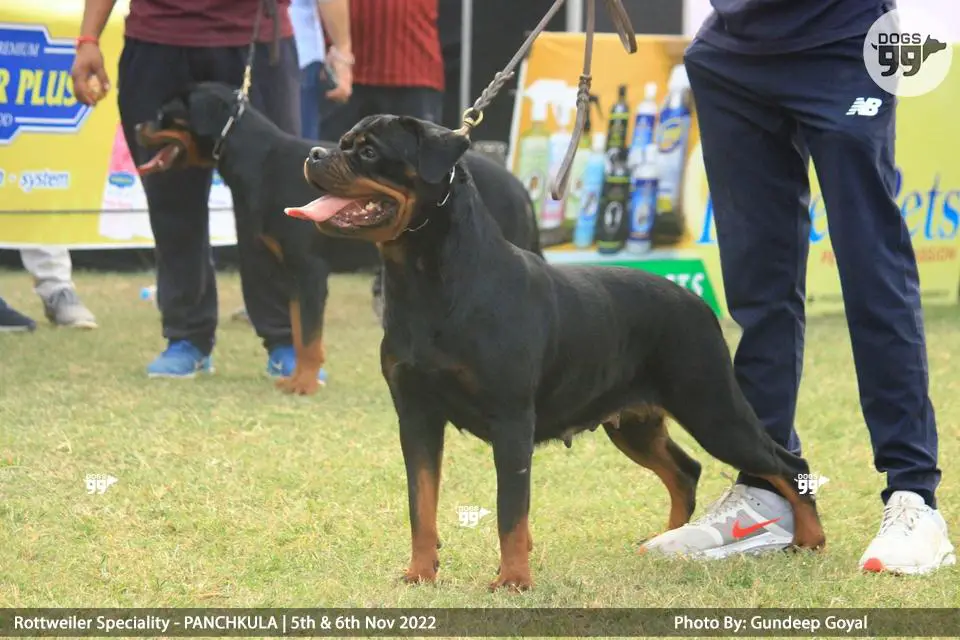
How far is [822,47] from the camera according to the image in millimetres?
2957

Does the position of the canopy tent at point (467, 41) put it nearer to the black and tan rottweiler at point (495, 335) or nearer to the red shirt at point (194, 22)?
the red shirt at point (194, 22)

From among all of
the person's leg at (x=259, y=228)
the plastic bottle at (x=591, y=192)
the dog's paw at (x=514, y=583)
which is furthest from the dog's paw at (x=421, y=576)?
the plastic bottle at (x=591, y=192)

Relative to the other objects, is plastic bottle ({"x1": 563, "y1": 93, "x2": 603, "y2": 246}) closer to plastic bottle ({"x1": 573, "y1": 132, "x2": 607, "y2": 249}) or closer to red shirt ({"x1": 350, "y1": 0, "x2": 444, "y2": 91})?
plastic bottle ({"x1": 573, "y1": 132, "x2": 607, "y2": 249})

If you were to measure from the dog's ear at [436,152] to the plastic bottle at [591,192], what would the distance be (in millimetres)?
4693

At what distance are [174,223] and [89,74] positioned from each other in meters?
0.68

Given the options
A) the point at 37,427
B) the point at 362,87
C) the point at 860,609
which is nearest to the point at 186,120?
the point at 37,427

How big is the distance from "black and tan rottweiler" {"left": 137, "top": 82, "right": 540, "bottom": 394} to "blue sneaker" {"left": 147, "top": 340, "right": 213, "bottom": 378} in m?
0.50

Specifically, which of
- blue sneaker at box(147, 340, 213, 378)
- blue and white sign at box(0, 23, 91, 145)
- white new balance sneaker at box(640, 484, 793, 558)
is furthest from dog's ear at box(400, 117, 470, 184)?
blue and white sign at box(0, 23, 91, 145)

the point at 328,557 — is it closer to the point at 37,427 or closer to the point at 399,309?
the point at 399,309

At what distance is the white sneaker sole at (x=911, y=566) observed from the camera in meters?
2.96

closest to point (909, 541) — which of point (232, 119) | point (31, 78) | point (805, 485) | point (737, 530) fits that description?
point (805, 485)

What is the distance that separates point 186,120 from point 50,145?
274 cm

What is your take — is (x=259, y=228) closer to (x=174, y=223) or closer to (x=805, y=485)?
(x=174, y=223)
